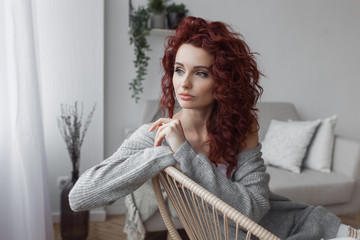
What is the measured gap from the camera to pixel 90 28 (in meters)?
2.10

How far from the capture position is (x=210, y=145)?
107 centimetres

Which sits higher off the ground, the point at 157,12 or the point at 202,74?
the point at 157,12

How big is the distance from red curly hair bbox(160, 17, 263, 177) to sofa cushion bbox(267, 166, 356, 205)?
1004 mm

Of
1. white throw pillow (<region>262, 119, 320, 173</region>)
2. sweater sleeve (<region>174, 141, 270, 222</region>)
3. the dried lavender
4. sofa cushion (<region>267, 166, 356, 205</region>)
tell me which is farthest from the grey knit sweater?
white throw pillow (<region>262, 119, 320, 173</region>)

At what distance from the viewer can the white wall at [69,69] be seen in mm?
2025

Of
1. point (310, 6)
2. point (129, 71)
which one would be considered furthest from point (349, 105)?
point (129, 71)

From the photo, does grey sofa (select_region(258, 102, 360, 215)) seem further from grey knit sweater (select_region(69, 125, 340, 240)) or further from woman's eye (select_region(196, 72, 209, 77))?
woman's eye (select_region(196, 72, 209, 77))

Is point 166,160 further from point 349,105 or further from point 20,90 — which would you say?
point 349,105

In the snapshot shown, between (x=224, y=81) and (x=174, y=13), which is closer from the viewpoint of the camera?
(x=224, y=81)

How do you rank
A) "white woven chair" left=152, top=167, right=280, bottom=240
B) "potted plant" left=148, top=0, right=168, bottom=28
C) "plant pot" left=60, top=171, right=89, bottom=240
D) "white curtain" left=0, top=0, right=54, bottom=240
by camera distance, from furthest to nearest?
"potted plant" left=148, top=0, right=168, bottom=28 < "plant pot" left=60, top=171, right=89, bottom=240 < "white curtain" left=0, top=0, right=54, bottom=240 < "white woven chair" left=152, top=167, right=280, bottom=240

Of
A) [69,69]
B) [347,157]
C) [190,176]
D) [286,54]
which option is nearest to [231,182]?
[190,176]

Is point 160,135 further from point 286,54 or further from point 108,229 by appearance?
point 286,54

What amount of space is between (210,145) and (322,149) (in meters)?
1.52

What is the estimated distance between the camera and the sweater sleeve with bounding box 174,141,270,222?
0.81m
